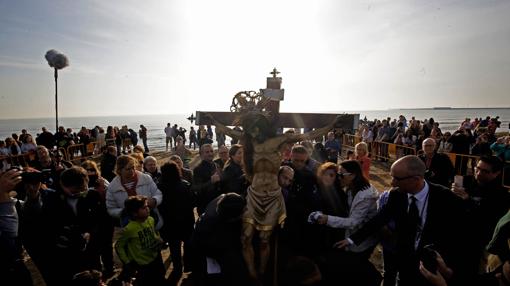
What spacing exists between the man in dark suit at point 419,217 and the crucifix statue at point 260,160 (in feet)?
3.22

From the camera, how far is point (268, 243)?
296 centimetres

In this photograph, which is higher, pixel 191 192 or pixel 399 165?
pixel 399 165

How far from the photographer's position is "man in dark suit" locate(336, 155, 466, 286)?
2574 mm

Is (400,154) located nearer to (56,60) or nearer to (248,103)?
(248,103)

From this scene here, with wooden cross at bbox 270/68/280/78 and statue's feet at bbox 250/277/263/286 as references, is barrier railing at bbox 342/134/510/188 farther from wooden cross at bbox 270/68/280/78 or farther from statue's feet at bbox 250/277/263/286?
statue's feet at bbox 250/277/263/286

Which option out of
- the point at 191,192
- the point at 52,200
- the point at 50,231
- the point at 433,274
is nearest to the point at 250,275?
the point at 433,274

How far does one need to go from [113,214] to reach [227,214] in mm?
2178

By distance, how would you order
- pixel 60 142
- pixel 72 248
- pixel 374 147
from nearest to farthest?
pixel 72 248
pixel 60 142
pixel 374 147

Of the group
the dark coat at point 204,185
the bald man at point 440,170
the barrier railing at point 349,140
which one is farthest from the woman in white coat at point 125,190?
the barrier railing at point 349,140

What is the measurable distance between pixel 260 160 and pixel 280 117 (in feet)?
6.55

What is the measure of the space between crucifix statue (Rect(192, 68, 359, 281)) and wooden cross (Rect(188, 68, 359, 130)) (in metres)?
0.02

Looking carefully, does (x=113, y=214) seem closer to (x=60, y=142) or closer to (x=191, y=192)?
(x=191, y=192)

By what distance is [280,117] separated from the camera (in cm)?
507

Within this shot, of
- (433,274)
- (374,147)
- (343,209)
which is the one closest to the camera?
(433,274)
